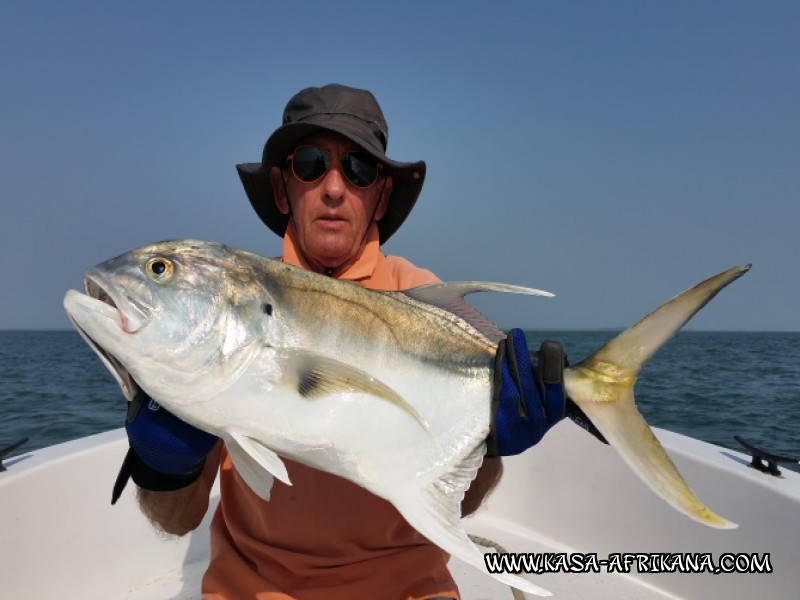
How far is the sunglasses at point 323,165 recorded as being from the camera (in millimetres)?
2756

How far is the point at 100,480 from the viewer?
3.98 m

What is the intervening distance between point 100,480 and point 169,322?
9.28 feet

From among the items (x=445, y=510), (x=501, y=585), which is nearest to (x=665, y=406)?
(x=501, y=585)

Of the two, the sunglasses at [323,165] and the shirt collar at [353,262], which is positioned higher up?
the sunglasses at [323,165]

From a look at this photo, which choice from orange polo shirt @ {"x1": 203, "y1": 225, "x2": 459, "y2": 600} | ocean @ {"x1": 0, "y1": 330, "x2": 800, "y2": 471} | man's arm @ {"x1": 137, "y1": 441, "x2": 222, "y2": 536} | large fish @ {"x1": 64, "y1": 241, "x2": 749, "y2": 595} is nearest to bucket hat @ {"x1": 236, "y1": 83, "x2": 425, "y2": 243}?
orange polo shirt @ {"x1": 203, "y1": 225, "x2": 459, "y2": 600}

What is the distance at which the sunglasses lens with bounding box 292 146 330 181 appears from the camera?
2.75 meters

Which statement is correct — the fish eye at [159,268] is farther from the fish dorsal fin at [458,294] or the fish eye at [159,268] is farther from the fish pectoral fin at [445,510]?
the fish pectoral fin at [445,510]

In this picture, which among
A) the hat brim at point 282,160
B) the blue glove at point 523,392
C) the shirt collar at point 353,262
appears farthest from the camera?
the shirt collar at point 353,262

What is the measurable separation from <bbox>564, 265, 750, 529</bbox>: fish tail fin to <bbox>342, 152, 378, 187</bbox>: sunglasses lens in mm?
1348

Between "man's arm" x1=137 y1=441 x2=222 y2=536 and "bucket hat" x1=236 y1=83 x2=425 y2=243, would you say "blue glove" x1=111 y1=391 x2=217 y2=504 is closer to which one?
"man's arm" x1=137 y1=441 x2=222 y2=536

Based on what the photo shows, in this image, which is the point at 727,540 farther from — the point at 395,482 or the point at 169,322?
the point at 169,322

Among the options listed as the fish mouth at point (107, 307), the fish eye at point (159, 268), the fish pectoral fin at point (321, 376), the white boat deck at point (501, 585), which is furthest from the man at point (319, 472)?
the white boat deck at point (501, 585)

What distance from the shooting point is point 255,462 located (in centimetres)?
184

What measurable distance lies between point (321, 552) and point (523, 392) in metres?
1.15
